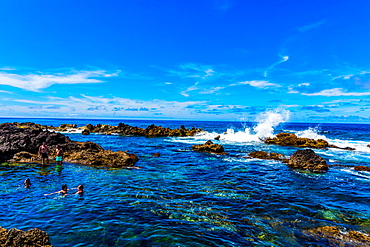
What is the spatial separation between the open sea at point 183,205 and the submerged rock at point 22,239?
1.47 metres

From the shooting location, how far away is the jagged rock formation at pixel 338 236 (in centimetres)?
774

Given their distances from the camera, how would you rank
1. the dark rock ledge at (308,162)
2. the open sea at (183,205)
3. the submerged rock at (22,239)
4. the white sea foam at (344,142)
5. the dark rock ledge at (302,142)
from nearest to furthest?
the submerged rock at (22,239), the open sea at (183,205), the dark rock ledge at (308,162), the white sea foam at (344,142), the dark rock ledge at (302,142)

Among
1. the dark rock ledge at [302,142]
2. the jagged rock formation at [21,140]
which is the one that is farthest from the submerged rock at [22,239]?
the dark rock ledge at [302,142]

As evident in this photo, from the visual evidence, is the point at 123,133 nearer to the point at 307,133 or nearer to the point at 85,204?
the point at 307,133

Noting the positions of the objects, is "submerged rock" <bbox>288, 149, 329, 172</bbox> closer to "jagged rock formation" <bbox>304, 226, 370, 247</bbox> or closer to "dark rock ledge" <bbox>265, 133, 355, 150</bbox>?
"jagged rock formation" <bbox>304, 226, 370, 247</bbox>

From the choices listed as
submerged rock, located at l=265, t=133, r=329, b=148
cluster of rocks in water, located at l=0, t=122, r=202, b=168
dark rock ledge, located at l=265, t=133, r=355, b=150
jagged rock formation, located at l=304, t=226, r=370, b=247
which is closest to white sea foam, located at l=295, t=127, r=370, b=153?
dark rock ledge, located at l=265, t=133, r=355, b=150

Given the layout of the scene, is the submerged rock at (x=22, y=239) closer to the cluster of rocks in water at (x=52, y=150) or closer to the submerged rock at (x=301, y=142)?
the cluster of rocks in water at (x=52, y=150)

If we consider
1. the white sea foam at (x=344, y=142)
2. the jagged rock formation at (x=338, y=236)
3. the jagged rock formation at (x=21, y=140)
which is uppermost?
the jagged rock formation at (x=21, y=140)

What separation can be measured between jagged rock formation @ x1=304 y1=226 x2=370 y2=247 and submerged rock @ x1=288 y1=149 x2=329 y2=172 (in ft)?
39.8

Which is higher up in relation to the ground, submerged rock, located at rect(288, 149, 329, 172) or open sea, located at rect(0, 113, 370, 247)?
submerged rock, located at rect(288, 149, 329, 172)

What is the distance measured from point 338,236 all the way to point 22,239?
1043 centimetres

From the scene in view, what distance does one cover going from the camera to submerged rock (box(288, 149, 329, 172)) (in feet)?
64.4

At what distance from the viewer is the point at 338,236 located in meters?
8.20

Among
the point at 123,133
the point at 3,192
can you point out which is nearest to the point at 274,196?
the point at 3,192
